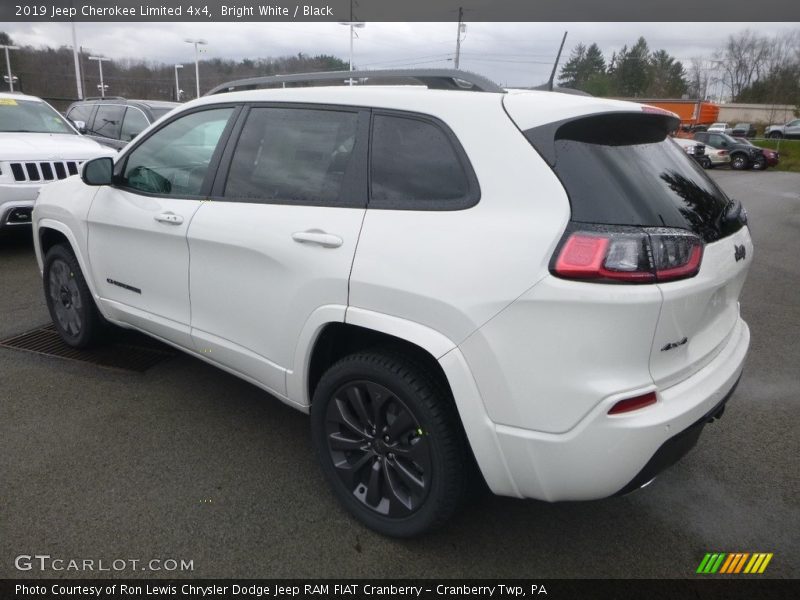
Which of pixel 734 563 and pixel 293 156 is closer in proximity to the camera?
pixel 734 563

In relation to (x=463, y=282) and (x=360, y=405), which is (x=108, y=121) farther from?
(x=463, y=282)

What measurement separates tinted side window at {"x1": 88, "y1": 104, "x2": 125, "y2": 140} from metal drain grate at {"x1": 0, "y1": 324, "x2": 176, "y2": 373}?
23.5 feet

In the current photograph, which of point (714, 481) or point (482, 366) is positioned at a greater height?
point (482, 366)

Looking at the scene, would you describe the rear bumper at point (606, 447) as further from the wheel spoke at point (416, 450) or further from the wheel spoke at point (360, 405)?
the wheel spoke at point (360, 405)

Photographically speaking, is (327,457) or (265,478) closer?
(327,457)

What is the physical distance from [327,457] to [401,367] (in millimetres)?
651

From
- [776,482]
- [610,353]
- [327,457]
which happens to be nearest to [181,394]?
[327,457]

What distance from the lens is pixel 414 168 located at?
2.40 meters

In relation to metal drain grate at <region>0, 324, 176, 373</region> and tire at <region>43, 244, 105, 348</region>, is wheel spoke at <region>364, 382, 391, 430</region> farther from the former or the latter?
tire at <region>43, 244, 105, 348</region>

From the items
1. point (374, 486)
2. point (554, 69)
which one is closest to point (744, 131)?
point (554, 69)

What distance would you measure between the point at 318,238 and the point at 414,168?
0.49 meters

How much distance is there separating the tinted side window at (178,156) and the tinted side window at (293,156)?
0.92ft

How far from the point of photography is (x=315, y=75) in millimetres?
2936
